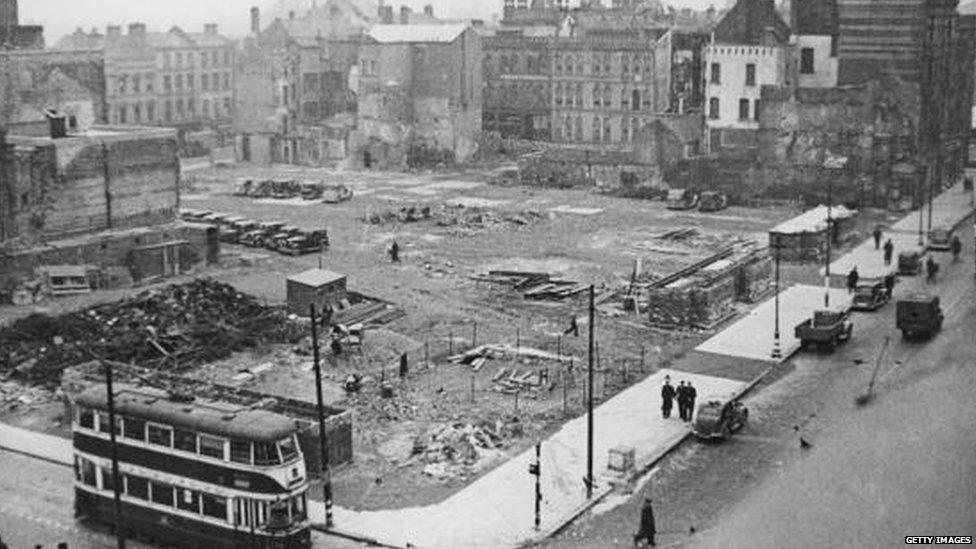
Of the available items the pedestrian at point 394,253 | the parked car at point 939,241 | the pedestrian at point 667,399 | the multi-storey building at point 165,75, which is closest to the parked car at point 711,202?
the parked car at point 939,241

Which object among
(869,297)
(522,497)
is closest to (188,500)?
(522,497)

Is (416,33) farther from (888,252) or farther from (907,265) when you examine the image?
(907,265)

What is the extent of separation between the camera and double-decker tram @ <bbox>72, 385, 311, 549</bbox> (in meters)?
25.6

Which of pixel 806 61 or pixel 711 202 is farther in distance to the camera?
pixel 806 61

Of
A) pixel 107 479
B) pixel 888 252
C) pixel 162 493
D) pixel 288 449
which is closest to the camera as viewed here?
pixel 288 449

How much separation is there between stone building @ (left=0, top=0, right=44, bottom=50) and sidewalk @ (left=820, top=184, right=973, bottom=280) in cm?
4702

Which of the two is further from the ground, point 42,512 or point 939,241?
point 939,241

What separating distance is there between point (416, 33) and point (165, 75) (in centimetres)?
3070

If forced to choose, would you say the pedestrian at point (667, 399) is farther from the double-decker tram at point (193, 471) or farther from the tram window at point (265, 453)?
the tram window at point (265, 453)

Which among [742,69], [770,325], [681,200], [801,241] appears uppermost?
[742,69]

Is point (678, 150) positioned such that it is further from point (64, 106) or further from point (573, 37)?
point (64, 106)

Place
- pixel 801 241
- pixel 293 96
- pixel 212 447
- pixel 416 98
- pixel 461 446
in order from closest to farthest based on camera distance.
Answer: pixel 212 447 < pixel 461 446 < pixel 801 241 < pixel 416 98 < pixel 293 96

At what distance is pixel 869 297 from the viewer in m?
50.8

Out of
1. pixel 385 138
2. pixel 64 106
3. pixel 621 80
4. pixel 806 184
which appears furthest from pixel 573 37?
pixel 64 106
